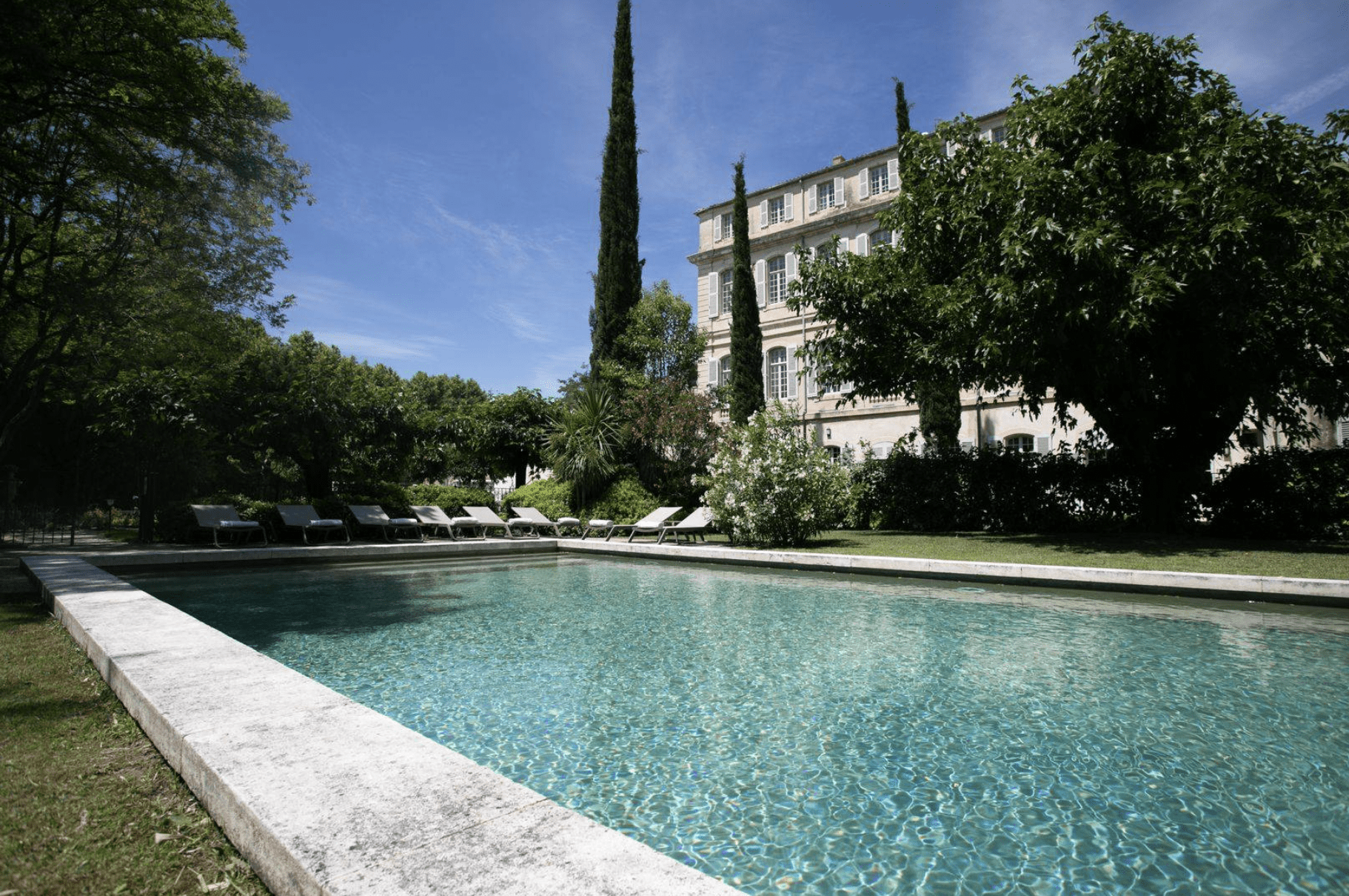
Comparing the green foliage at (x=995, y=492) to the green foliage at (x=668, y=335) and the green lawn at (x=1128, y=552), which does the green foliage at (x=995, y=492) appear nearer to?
the green lawn at (x=1128, y=552)

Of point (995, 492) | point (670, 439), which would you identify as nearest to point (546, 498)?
point (670, 439)

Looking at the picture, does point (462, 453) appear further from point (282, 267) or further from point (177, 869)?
point (177, 869)

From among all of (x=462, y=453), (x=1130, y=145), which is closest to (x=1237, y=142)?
(x=1130, y=145)

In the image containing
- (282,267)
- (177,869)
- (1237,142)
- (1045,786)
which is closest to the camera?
(177,869)

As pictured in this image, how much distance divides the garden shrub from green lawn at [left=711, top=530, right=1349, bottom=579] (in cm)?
639

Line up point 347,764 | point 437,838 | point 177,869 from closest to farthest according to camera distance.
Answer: point 437,838 < point 177,869 < point 347,764

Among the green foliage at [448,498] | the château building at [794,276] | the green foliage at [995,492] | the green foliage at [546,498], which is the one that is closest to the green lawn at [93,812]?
the green foliage at [995,492]

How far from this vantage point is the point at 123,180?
34.4 ft

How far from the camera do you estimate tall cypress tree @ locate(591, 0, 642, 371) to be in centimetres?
2700

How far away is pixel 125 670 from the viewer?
3584 mm

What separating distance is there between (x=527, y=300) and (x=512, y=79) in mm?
11444

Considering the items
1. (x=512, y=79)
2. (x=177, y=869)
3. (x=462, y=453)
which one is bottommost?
(x=177, y=869)

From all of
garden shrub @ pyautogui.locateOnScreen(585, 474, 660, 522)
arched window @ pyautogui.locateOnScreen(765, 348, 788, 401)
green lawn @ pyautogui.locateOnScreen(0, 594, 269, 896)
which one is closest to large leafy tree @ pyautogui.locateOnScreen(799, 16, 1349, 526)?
garden shrub @ pyautogui.locateOnScreen(585, 474, 660, 522)

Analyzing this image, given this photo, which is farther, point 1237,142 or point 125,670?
point 1237,142
